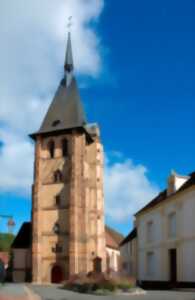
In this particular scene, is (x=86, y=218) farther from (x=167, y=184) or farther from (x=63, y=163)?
(x=167, y=184)

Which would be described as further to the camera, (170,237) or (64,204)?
(64,204)

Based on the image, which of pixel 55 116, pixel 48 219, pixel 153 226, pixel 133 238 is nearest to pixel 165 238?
pixel 153 226

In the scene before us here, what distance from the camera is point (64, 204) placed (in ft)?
187

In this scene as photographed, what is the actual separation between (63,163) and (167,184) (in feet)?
95.5

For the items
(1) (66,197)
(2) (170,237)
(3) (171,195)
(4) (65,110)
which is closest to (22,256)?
(1) (66,197)

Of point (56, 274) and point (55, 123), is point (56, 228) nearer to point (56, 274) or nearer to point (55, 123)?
point (56, 274)

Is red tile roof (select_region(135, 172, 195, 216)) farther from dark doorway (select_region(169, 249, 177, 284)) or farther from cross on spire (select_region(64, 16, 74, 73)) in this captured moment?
cross on spire (select_region(64, 16, 74, 73))

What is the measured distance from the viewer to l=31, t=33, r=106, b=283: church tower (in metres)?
54.5

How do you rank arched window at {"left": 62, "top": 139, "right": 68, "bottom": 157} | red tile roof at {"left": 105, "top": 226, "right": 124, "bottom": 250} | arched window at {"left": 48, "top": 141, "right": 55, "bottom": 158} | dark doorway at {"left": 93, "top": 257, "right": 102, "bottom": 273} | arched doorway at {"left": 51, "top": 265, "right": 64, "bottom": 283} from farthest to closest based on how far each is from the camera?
1. red tile roof at {"left": 105, "top": 226, "right": 124, "bottom": 250}
2. arched window at {"left": 48, "top": 141, "right": 55, "bottom": 158}
3. arched window at {"left": 62, "top": 139, "right": 68, "bottom": 157}
4. dark doorway at {"left": 93, "top": 257, "right": 102, "bottom": 273}
5. arched doorway at {"left": 51, "top": 265, "right": 64, "bottom": 283}

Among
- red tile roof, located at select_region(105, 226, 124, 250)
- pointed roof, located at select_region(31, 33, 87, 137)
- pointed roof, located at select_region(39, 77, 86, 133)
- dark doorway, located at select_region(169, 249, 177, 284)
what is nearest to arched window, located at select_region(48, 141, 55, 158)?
pointed roof, located at select_region(31, 33, 87, 137)

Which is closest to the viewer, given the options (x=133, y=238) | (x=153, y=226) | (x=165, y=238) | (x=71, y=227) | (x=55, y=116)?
(x=165, y=238)

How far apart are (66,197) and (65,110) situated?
13.9 meters

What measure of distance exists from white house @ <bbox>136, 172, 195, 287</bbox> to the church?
2010 cm

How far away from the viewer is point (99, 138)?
2638 inches
